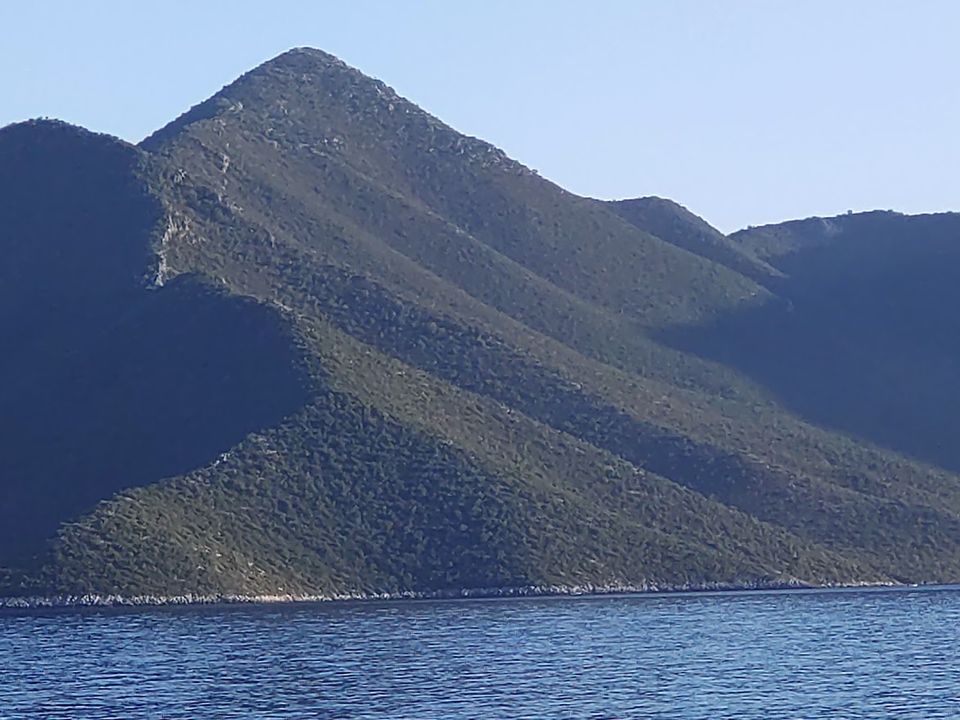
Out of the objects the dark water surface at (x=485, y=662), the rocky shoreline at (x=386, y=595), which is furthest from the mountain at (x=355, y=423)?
the dark water surface at (x=485, y=662)

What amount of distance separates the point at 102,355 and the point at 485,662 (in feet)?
257

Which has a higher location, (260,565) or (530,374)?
(530,374)

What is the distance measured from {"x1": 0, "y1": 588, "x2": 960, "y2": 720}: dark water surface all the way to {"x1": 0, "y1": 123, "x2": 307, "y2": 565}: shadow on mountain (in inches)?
990

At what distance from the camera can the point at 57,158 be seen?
627 feet

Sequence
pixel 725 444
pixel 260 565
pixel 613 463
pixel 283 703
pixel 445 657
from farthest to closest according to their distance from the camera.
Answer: pixel 725 444 < pixel 613 463 < pixel 260 565 < pixel 445 657 < pixel 283 703

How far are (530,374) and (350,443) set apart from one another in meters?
26.6

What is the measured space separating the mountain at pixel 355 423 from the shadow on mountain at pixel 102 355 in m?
0.29

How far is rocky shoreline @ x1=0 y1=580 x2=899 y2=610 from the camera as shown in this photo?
11719 cm

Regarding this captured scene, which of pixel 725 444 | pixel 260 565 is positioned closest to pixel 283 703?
pixel 260 565

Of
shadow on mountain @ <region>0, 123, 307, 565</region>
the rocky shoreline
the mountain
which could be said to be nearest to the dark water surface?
the rocky shoreline

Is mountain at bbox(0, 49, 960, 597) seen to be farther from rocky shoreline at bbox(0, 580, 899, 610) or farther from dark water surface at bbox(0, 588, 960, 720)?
dark water surface at bbox(0, 588, 960, 720)

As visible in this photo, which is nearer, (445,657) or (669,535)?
(445,657)

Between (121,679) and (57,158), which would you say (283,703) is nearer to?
(121,679)

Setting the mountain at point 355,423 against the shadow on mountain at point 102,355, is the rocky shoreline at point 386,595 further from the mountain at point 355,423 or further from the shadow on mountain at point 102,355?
the shadow on mountain at point 102,355
